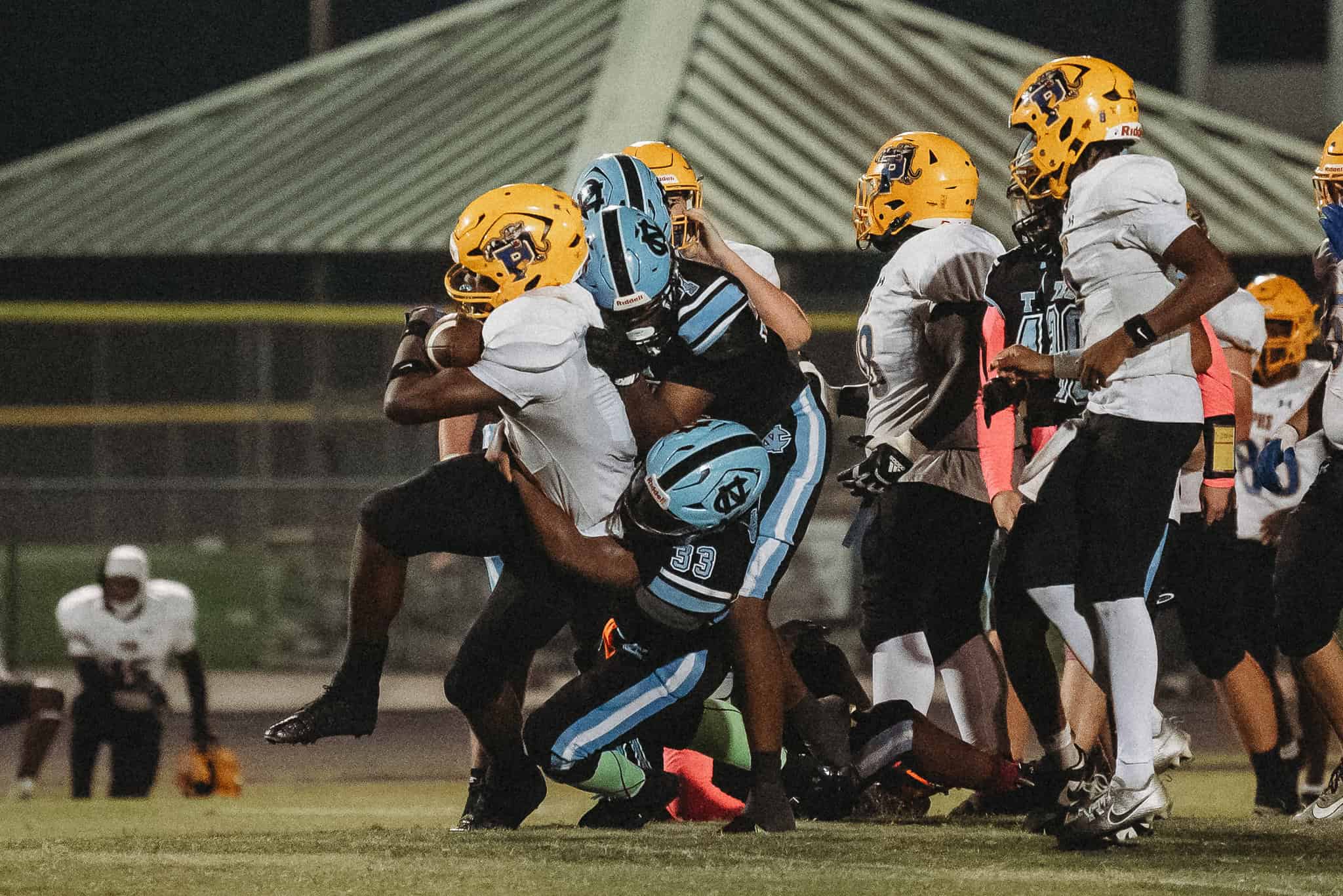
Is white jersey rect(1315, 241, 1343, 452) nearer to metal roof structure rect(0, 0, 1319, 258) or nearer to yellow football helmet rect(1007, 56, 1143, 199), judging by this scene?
yellow football helmet rect(1007, 56, 1143, 199)

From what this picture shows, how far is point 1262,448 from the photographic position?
682 cm

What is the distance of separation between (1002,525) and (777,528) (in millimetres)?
572

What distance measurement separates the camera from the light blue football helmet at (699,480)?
15.4 ft

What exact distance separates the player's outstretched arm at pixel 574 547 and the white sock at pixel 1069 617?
0.96 meters

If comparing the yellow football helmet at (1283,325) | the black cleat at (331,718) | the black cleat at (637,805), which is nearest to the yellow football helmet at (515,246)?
the black cleat at (331,718)

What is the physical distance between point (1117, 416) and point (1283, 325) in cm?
280

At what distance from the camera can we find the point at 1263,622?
6.70 m

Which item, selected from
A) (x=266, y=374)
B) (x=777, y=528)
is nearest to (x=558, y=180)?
(x=266, y=374)

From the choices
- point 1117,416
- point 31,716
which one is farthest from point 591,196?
point 31,716

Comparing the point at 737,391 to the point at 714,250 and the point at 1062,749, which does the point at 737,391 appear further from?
the point at 1062,749

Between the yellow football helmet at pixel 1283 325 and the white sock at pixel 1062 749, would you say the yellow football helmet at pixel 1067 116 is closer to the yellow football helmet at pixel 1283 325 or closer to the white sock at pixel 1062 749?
the white sock at pixel 1062 749

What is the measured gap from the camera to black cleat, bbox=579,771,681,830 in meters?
5.27

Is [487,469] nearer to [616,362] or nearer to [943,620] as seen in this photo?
[616,362]

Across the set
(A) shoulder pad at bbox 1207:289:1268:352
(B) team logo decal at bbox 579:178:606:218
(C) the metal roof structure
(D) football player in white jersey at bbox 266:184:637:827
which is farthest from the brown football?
(C) the metal roof structure
